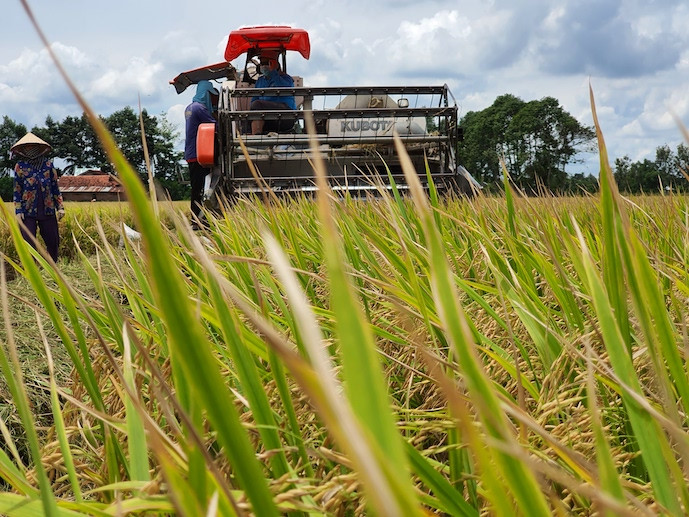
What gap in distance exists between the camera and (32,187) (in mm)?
6219

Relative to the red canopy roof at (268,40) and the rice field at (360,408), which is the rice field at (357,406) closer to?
the rice field at (360,408)

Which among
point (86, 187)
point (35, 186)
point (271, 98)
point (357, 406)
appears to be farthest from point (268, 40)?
point (86, 187)

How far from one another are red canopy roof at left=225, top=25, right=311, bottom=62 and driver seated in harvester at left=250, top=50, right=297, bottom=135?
132 mm

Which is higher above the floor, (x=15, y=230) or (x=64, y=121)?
(x=64, y=121)

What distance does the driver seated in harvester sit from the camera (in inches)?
259

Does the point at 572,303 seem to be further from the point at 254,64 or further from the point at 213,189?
the point at 254,64

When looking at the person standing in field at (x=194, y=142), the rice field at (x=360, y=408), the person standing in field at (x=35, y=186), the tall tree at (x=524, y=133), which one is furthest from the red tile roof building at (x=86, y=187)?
the rice field at (x=360, y=408)

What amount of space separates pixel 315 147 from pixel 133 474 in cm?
40

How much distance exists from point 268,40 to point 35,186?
3.31 meters

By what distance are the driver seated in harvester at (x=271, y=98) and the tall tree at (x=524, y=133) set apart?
2858 centimetres

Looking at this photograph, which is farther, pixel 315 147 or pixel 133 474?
pixel 133 474

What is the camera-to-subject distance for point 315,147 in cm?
25

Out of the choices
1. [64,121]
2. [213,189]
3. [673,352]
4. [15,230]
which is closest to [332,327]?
[15,230]

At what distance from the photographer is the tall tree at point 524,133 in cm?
4012
